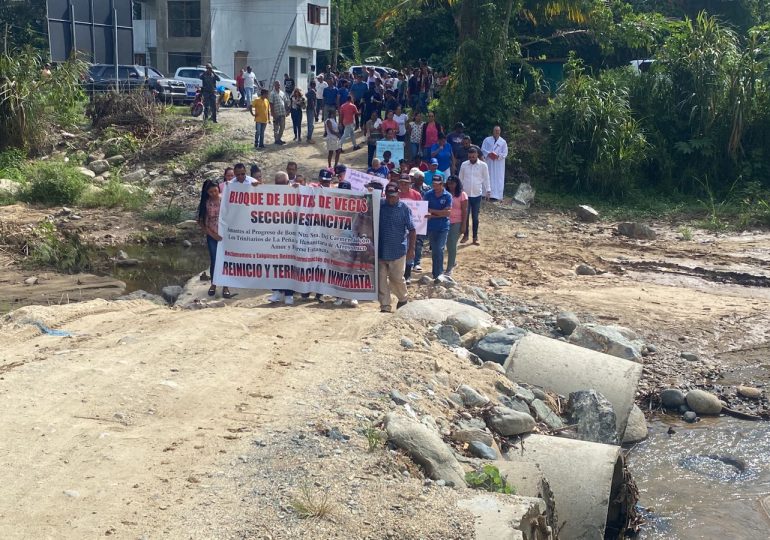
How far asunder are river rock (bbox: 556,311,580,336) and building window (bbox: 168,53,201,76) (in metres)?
34.3

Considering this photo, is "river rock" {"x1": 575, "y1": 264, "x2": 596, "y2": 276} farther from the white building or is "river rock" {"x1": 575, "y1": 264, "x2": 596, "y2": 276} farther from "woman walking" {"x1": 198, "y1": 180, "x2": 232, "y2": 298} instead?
the white building

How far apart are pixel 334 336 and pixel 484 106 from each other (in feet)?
42.4

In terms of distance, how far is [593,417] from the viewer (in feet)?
29.9

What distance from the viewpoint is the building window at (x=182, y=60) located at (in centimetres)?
4362

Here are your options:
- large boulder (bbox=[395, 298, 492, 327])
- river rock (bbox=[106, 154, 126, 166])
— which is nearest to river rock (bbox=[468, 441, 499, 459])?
large boulder (bbox=[395, 298, 492, 327])

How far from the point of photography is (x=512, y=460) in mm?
7996

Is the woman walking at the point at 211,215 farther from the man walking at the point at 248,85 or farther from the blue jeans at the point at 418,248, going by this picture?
the man walking at the point at 248,85

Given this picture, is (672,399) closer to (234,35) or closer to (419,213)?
(419,213)

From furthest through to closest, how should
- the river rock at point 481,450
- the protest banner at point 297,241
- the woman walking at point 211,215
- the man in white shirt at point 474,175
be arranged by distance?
the man in white shirt at point 474,175, the woman walking at point 211,215, the protest banner at point 297,241, the river rock at point 481,450

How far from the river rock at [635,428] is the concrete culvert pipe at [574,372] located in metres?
0.53

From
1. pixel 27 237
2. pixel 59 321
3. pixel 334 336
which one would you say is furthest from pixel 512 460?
pixel 27 237

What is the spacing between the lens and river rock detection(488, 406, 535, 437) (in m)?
8.31

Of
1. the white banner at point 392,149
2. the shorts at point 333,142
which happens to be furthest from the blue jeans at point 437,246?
the shorts at point 333,142

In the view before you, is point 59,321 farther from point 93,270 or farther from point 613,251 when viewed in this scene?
point 613,251
